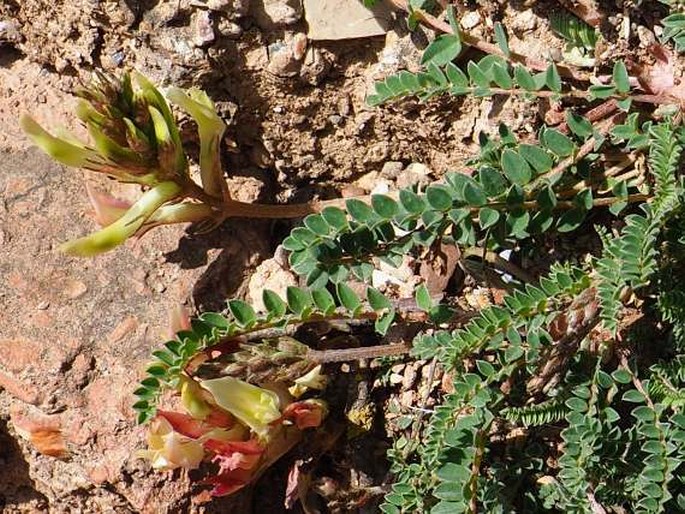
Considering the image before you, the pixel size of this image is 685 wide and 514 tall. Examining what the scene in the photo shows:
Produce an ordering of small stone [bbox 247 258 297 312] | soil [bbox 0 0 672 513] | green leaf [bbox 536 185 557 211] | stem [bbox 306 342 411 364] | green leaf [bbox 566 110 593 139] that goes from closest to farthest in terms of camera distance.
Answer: green leaf [bbox 536 185 557 211] → green leaf [bbox 566 110 593 139] → stem [bbox 306 342 411 364] → soil [bbox 0 0 672 513] → small stone [bbox 247 258 297 312]

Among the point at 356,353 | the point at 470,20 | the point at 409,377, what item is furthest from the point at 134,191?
the point at 470,20

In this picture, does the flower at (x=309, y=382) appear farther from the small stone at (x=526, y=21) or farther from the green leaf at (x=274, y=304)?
the small stone at (x=526, y=21)

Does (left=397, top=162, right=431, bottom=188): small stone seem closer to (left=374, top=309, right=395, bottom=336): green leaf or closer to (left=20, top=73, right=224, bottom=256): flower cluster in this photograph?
(left=20, top=73, right=224, bottom=256): flower cluster

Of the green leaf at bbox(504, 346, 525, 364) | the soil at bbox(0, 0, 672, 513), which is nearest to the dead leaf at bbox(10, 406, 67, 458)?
the soil at bbox(0, 0, 672, 513)

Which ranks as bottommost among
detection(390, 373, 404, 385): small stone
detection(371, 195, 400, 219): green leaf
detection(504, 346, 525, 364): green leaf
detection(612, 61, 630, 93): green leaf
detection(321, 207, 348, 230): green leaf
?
detection(390, 373, 404, 385): small stone

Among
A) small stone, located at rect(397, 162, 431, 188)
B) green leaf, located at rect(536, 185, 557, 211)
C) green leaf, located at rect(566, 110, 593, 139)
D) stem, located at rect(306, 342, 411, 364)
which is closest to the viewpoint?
green leaf, located at rect(536, 185, 557, 211)

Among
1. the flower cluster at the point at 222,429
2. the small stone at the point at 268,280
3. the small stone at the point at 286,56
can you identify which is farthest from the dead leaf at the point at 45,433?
the small stone at the point at 286,56
